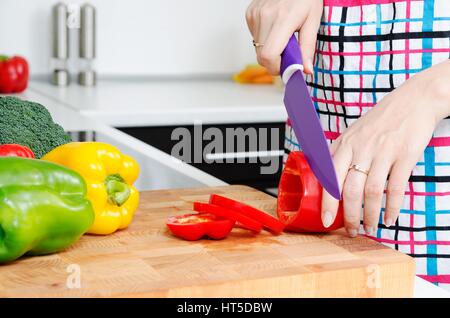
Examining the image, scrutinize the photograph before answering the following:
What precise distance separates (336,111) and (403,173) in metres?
0.33

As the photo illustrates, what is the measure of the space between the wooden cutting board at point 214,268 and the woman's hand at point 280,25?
26 cm

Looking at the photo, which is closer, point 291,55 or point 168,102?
point 291,55

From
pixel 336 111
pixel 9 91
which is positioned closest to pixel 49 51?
pixel 9 91

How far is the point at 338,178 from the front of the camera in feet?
3.53

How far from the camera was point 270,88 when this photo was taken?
307 cm

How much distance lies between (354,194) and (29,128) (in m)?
0.50

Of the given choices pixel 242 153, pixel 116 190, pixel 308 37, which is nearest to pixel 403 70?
pixel 308 37

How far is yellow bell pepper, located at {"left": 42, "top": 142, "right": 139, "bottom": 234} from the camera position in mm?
1083

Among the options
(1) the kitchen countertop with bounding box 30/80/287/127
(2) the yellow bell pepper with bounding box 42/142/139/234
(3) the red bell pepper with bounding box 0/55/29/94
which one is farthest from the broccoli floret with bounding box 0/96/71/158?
(3) the red bell pepper with bounding box 0/55/29/94

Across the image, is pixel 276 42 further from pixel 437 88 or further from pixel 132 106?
pixel 132 106

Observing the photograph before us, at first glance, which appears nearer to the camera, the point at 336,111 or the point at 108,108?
the point at 336,111

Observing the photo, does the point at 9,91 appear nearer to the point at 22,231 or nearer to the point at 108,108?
the point at 108,108

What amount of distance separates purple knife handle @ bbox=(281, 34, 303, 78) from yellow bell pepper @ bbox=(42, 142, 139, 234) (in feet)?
0.84
